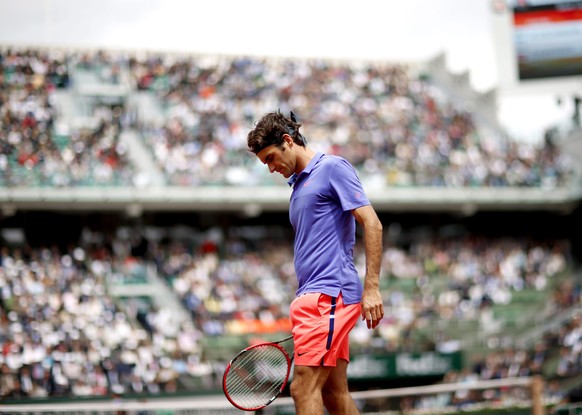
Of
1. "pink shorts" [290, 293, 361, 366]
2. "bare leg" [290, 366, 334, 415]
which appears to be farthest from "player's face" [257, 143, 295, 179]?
"bare leg" [290, 366, 334, 415]

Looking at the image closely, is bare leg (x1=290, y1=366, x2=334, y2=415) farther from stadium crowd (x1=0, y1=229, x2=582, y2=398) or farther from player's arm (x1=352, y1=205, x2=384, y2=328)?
stadium crowd (x1=0, y1=229, x2=582, y2=398)

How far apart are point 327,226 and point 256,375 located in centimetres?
93

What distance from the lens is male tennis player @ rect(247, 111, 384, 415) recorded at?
438 cm

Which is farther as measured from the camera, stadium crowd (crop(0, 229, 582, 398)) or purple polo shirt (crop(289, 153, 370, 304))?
stadium crowd (crop(0, 229, 582, 398))

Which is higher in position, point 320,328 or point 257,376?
point 320,328

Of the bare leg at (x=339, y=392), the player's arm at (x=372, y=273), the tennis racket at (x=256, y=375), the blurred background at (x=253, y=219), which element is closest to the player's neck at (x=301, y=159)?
the player's arm at (x=372, y=273)

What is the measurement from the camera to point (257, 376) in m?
4.74

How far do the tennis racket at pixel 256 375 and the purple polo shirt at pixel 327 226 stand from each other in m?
0.40

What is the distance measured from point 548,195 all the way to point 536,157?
5.24 ft

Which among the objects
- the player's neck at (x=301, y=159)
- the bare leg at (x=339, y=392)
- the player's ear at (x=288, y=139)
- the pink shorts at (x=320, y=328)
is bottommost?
the bare leg at (x=339, y=392)

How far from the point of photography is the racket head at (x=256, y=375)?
464 cm

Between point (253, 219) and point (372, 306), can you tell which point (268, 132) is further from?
point (253, 219)

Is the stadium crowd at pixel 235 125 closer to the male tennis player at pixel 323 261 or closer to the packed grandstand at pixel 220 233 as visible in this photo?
the packed grandstand at pixel 220 233

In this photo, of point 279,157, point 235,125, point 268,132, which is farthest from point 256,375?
point 235,125
